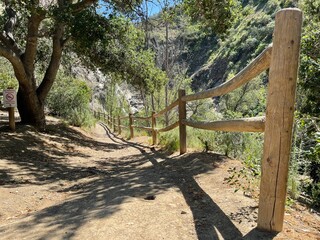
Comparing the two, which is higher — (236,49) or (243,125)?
(236,49)

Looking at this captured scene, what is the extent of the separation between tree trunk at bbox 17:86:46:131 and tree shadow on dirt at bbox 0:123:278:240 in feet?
8.67

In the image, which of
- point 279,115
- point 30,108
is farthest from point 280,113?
point 30,108

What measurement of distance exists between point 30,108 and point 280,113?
30.2ft

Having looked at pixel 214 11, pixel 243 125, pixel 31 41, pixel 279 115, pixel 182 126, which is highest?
pixel 214 11

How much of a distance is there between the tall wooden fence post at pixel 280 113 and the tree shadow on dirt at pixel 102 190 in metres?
0.31

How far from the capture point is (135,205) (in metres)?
3.21

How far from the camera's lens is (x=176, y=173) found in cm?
488

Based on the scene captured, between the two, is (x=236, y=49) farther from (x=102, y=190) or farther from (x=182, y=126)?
(x=102, y=190)

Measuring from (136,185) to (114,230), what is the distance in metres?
1.66

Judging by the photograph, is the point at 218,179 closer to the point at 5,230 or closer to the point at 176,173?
the point at 176,173

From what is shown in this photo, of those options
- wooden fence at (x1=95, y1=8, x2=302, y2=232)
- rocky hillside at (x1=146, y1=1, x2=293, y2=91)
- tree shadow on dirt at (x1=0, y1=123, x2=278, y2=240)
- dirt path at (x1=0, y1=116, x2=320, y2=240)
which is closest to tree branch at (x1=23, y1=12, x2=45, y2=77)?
tree shadow on dirt at (x1=0, y1=123, x2=278, y2=240)

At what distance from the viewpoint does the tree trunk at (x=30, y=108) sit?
990 centimetres

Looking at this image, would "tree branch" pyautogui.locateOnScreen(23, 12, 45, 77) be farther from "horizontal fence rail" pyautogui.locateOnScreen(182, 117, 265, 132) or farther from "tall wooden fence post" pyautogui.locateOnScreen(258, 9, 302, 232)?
"tall wooden fence post" pyautogui.locateOnScreen(258, 9, 302, 232)

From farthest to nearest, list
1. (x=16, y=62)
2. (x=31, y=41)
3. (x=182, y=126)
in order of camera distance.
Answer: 1. (x=31, y=41)
2. (x=16, y=62)
3. (x=182, y=126)
